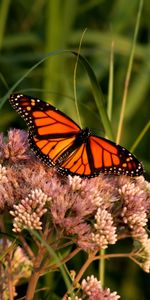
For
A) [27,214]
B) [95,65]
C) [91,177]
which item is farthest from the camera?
[95,65]

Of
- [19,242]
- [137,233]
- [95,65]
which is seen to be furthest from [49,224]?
[95,65]

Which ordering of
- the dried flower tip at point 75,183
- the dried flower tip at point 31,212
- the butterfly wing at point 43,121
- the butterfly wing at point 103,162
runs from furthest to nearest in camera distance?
the butterfly wing at point 43,121
the butterfly wing at point 103,162
the dried flower tip at point 75,183
the dried flower tip at point 31,212

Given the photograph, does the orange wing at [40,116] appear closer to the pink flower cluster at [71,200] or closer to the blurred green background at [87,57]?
the pink flower cluster at [71,200]

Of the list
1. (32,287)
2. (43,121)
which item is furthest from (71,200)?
(43,121)

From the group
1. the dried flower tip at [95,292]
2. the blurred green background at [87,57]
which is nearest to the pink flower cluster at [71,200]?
the dried flower tip at [95,292]

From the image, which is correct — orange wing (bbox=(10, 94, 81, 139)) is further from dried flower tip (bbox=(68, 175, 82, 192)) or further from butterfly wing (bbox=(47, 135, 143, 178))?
dried flower tip (bbox=(68, 175, 82, 192))

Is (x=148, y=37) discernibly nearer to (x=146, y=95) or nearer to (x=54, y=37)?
(x=146, y=95)

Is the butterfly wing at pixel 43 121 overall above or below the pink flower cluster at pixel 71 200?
above

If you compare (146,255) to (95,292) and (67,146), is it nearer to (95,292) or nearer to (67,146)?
(95,292)
